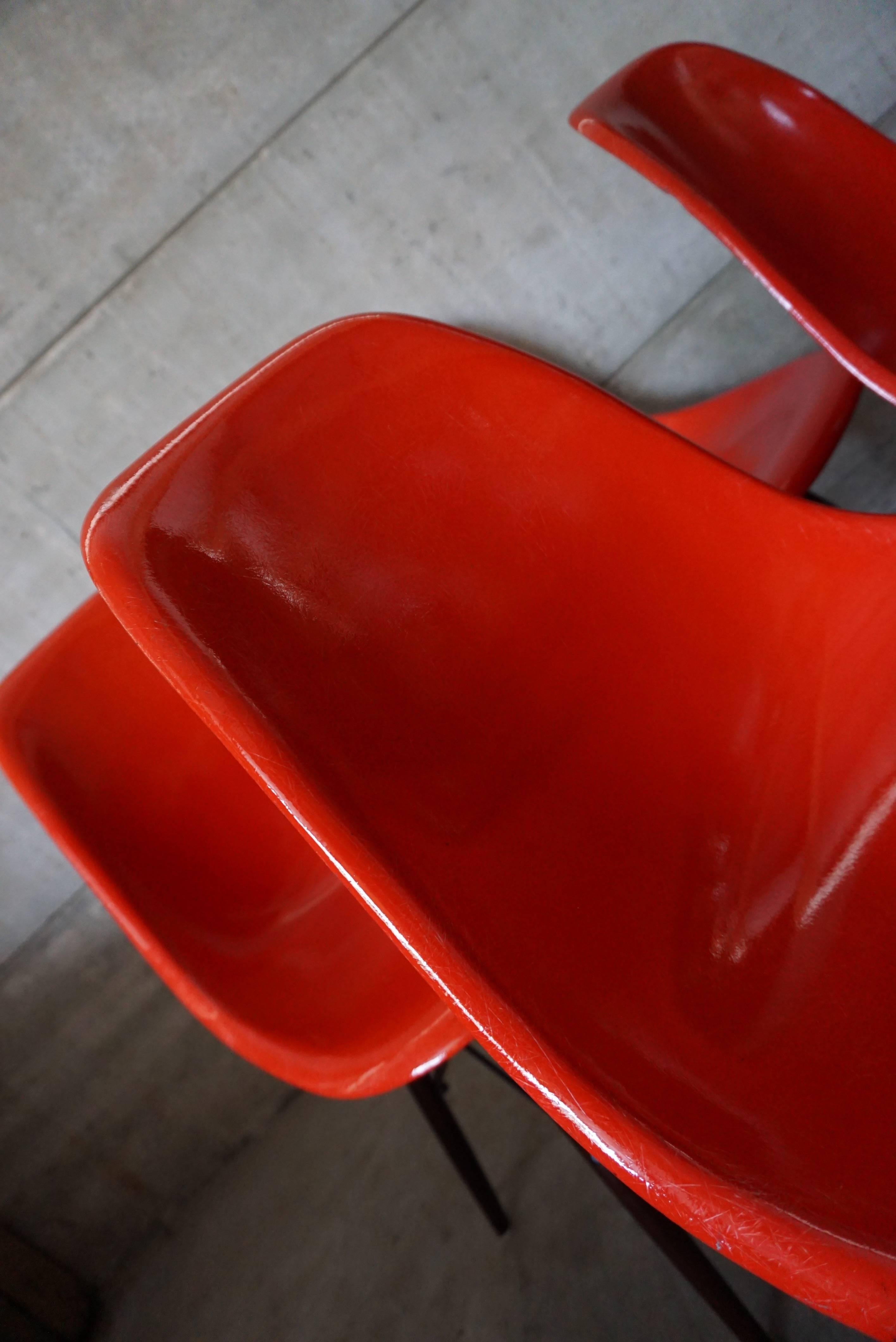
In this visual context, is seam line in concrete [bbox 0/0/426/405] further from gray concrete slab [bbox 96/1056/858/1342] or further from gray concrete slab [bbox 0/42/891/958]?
gray concrete slab [bbox 96/1056/858/1342]

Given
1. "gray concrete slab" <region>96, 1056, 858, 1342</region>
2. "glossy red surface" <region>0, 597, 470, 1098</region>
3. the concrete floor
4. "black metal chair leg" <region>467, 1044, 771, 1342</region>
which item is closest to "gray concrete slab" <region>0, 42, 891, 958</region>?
the concrete floor

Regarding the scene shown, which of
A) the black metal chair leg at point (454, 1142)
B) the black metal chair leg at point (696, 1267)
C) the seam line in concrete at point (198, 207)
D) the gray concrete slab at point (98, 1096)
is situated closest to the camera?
the black metal chair leg at point (696, 1267)

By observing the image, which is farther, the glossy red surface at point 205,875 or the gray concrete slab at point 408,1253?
the gray concrete slab at point 408,1253

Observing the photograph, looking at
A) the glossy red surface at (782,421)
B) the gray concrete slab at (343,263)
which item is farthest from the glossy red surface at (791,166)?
the gray concrete slab at (343,263)

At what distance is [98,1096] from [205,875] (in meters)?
0.98

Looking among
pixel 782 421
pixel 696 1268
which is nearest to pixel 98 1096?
pixel 696 1268

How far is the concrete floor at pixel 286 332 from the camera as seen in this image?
122cm

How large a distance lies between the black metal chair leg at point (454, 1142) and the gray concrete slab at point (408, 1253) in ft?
0.25

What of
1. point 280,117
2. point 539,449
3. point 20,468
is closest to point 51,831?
point 539,449

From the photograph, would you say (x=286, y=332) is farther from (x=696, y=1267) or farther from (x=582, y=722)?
(x=696, y=1267)

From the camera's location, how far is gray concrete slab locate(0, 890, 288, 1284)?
1.56 metres

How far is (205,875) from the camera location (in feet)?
3.17

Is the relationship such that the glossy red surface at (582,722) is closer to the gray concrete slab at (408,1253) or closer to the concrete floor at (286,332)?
the concrete floor at (286,332)

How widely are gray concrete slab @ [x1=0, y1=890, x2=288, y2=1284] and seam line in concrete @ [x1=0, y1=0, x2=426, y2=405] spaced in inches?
35.1
